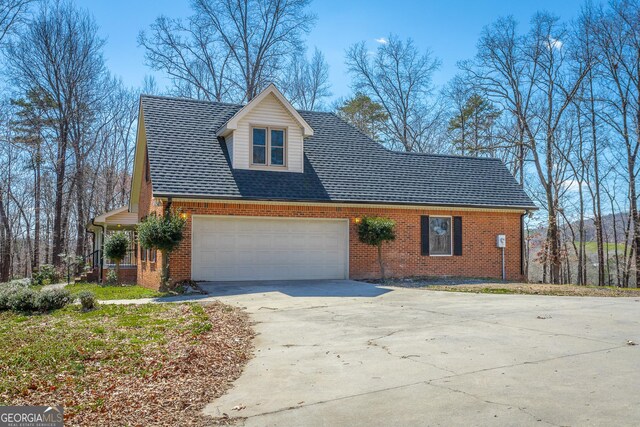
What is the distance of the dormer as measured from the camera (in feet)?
57.6

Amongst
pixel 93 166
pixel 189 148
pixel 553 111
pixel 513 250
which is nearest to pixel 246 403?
pixel 189 148

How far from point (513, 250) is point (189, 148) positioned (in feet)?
39.9

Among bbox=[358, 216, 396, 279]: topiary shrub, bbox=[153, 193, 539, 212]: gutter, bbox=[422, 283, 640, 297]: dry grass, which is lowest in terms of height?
bbox=[422, 283, 640, 297]: dry grass

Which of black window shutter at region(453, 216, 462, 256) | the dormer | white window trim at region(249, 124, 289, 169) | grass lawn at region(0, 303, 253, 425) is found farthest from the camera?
black window shutter at region(453, 216, 462, 256)

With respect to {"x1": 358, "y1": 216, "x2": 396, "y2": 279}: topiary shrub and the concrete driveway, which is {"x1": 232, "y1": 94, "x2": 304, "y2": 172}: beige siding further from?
the concrete driveway

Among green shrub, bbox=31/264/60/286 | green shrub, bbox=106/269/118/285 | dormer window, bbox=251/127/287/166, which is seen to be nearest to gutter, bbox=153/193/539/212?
dormer window, bbox=251/127/287/166

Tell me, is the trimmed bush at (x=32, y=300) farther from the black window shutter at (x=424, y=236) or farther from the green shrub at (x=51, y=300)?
the black window shutter at (x=424, y=236)

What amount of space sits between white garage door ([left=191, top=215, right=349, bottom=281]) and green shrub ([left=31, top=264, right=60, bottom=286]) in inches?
491

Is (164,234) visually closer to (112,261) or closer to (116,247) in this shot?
(116,247)

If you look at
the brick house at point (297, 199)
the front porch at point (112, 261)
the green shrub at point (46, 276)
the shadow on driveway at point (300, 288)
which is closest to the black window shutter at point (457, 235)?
the brick house at point (297, 199)

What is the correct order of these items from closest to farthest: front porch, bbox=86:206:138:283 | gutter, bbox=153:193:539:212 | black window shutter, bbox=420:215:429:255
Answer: gutter, bbox=153:193:539:212 < black window shutter, bbox=420:215:429:255 < front porch, bbox=86:206:138:283

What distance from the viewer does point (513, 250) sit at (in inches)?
804

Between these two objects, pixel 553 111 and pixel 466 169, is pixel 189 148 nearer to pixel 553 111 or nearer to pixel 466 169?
pixel 466 169

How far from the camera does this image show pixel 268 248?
17.2m
